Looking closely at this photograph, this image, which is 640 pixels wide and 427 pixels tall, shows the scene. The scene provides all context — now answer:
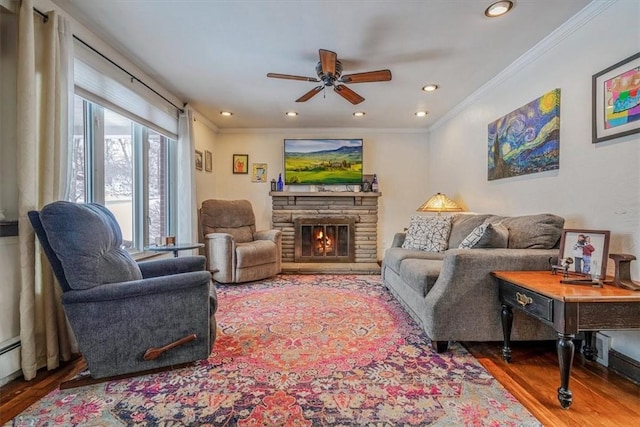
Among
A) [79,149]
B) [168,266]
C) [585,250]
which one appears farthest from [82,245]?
[585,250]

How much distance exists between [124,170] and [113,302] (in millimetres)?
1901

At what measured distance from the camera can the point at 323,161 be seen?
523cm

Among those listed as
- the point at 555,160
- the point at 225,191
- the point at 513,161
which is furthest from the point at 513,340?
the point at 225,191

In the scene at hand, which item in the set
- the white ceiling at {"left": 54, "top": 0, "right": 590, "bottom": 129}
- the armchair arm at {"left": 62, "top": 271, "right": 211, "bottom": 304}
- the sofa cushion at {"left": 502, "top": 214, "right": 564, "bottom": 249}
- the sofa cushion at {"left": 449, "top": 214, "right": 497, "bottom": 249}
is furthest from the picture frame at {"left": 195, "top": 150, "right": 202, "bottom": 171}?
the sofa cushion at {"left": 502, "top": 214, "right": 564, "bottom": 249}

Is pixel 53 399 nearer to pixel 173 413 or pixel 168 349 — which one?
pixel 168 349

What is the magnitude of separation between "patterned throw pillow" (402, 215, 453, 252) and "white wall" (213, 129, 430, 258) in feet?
5.26

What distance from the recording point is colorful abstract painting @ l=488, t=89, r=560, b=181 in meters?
2.46

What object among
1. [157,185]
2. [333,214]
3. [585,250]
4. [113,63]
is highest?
[113,63]

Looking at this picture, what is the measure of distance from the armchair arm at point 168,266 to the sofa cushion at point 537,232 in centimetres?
246

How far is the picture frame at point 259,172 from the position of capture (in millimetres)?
5359

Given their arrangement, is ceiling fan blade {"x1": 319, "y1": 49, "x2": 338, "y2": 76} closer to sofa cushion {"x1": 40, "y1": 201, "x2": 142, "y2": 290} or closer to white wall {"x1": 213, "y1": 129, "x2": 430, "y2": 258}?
sofa cushion {"x1": 40, "y1": 201, "x2": 142, "y2": 290}

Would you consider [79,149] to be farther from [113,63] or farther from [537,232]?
[537,232]

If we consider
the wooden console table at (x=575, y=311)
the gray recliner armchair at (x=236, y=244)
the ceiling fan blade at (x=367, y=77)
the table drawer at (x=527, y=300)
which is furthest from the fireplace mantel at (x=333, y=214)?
the wooden console table at (x=575, y=311)

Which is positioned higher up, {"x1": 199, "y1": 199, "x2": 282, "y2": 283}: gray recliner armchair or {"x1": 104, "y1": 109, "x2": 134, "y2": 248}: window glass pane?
{"x1": 104, "y1": 109, "x2": 134, "y2": 248}: window glass pane
